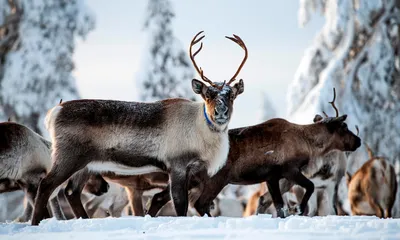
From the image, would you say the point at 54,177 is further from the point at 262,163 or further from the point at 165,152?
the point at 262,163

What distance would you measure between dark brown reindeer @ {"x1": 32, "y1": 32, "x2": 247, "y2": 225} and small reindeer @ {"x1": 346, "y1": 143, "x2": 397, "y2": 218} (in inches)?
231

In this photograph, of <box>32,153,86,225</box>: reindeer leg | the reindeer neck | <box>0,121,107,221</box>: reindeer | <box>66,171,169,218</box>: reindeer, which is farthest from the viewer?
the reindeer neck

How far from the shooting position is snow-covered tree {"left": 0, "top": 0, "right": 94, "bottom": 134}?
74.9 feet

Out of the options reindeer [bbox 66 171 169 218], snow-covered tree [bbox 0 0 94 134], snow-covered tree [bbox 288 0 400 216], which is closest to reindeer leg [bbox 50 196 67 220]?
reindeer [bbox 66 171 169 218]

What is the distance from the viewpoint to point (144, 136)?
7895 millimetres

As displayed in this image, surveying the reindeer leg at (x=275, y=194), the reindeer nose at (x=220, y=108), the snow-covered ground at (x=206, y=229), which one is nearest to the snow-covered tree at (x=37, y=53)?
the reindeer leg at (x=275, y=194)

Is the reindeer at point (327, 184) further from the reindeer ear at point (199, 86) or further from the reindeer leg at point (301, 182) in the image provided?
the reindeer ear at point (199, 86)

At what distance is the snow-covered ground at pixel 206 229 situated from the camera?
17.8 ft

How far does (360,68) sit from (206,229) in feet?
50.2

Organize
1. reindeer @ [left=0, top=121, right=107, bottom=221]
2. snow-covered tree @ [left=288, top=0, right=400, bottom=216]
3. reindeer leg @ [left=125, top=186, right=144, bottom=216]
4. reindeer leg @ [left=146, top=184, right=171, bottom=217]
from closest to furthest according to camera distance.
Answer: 1. reindeer @ [left=0, top=121, right=107, bottom=221]
2. reindeer leg @ [left=146, top=184, right=171, bottom=217]
3. reindeer leg @ [left=125, top=186, right=144, bottom=216]
4. snow-covered tree @ [left=288, top=0, right=400, bottom=216]

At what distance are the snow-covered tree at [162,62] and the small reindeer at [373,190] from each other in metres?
12.8

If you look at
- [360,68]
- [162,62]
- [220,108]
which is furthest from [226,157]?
[162,62]

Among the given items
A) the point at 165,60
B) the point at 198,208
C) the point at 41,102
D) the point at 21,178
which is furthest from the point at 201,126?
the point at 165,60

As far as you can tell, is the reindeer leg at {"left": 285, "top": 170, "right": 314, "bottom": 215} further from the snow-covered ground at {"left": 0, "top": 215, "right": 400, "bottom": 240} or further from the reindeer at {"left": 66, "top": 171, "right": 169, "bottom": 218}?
the snow-covered ground at {"left": 0, "top": 215, "right": 400, "bottom": 240}
